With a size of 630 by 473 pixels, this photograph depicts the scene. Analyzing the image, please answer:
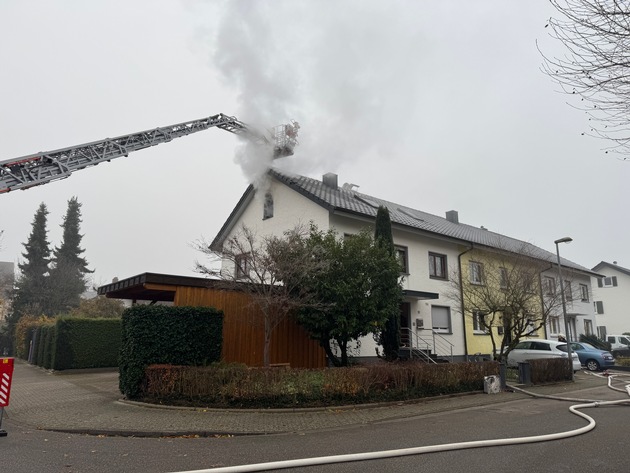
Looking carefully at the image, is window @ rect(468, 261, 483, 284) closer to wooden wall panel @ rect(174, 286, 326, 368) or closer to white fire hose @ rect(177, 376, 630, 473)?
wooden wall panel @ rect(174, 286, 326, 368)

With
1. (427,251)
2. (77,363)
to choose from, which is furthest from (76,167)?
(427,251)

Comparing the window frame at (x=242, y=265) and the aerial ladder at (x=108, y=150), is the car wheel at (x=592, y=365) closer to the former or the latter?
the aerial ladder at (x=108, y=150)

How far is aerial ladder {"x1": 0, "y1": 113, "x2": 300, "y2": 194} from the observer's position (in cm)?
1333

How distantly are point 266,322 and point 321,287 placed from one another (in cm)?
181

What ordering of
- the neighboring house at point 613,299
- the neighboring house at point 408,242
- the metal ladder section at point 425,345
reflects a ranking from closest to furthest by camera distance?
the metal ladder section at point 425,345
the neighboring house at point 408,242
the neighboring house at point 613,299

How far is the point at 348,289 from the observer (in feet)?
42.1

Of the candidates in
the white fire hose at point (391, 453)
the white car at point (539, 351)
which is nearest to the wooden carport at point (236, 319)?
the white fire hose at point (391, 453)

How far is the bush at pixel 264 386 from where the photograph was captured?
A: 10.4m

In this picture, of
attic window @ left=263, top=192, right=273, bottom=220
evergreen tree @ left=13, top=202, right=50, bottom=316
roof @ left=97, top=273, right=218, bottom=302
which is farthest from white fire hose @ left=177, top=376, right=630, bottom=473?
evergreen tree @ left=13, top=202, right=50, bottom=316

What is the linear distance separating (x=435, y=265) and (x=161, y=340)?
14.9 meters

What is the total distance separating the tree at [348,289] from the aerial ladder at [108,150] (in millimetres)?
6572

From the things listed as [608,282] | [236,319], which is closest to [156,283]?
[236,319]

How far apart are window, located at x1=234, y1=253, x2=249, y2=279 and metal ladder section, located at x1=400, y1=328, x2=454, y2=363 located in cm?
854

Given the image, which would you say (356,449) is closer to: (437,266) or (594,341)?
(437,266)
